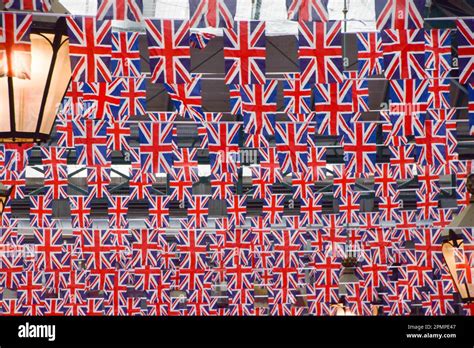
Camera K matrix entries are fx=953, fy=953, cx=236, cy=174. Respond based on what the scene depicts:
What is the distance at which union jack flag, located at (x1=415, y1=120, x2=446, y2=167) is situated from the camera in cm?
1750

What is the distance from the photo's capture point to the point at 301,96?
16.4 metres

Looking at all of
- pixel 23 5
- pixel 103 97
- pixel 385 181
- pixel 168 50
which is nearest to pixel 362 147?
pixel 385 181

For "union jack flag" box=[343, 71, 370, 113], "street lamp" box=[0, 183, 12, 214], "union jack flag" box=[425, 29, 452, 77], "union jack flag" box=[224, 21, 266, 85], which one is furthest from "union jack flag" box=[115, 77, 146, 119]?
"street lamp" box=[0, 183, 12, 214]

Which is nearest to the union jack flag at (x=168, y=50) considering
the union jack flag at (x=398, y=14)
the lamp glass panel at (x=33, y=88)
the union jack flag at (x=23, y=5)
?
the union jack flag at (x=398, y=14)

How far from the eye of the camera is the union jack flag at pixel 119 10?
416 inches

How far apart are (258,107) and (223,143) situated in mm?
2540

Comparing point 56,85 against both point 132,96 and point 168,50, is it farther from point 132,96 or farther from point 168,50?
point 132,96

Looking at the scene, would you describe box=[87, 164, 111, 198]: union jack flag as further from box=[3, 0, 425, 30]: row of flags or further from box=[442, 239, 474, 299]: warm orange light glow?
box=[442, 239, 474, 299]: warm orange light glow

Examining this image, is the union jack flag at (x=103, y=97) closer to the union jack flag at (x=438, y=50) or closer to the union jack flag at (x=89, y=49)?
the union jack flag at (x=89, y=49)

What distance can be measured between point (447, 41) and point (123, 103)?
228 inches

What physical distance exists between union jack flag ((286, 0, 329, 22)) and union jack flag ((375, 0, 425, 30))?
64 centimetres
